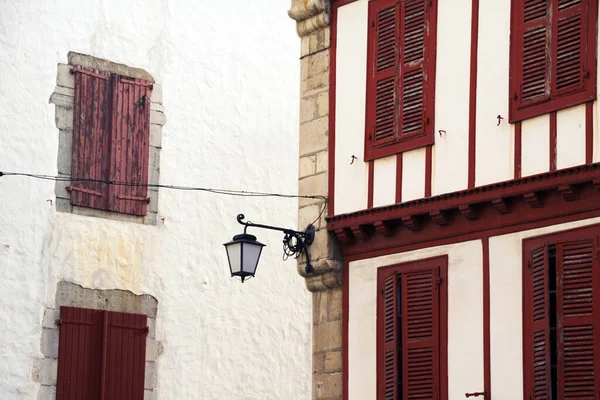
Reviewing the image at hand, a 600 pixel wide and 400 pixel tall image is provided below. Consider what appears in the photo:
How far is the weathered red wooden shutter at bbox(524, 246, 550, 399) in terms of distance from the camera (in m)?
13.4

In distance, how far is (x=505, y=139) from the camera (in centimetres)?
1410

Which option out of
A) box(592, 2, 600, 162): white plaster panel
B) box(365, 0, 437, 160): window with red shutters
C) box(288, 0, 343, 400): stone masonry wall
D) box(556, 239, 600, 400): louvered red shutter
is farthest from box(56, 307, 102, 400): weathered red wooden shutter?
box(592, 2, 600, 162): white plaster panel

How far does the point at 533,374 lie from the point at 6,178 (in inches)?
310

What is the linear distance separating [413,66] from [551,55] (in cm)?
173

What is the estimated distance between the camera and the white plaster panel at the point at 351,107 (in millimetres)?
15523

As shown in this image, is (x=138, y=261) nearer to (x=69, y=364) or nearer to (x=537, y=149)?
(x=69, y=364)

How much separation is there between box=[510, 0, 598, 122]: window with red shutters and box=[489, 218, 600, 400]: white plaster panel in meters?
1.08

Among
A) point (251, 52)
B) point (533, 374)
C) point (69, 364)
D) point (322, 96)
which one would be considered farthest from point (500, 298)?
point (251, 52)

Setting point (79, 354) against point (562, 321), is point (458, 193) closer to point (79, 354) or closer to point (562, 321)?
point (562, 321)

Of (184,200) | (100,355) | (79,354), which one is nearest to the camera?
(79,354)

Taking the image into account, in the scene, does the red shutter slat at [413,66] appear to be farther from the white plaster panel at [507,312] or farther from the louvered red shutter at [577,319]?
the louvered red shutter at [577,319]

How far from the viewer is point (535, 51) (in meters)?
14.0

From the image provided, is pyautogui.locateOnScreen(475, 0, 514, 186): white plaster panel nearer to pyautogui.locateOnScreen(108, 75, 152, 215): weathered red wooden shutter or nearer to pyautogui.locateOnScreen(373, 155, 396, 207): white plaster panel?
pyautogui.locateOnScreen(373, 155, 396, 207): white plaster panel

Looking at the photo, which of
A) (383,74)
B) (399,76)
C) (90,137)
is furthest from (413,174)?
(90,137)
